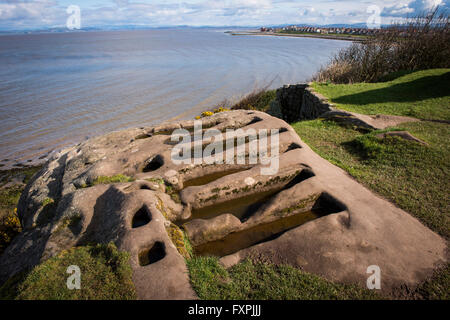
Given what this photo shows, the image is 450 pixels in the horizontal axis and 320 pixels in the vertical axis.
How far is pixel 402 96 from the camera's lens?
13.6m

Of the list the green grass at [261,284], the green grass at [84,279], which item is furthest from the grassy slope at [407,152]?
the green grass at [84,279]

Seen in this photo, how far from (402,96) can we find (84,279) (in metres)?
16.0

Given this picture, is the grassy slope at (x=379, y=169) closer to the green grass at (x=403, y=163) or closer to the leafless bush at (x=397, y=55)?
the green grass at (x=403, y=163)

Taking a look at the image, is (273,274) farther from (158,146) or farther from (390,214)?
(158,146)

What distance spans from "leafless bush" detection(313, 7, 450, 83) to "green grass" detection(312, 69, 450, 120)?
3.42 metres

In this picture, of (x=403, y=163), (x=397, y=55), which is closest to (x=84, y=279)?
(x=403, y=163)

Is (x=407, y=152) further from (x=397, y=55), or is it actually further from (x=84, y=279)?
(x=397, y=55)

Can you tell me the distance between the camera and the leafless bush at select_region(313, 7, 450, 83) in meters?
18.7

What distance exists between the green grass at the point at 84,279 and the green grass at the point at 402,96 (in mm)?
11913

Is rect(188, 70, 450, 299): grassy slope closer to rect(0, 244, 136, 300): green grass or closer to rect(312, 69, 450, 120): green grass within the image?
rect(312, 69, 450, 120): green grass

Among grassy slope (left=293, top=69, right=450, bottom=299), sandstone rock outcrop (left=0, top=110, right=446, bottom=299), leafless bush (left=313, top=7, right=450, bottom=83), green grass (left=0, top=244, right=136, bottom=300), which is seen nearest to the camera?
green grass (left=0, top=244, right=136, bottom=300)

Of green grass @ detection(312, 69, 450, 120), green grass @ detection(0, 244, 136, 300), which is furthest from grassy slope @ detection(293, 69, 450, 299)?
green grass @ detection(0, 244, 136, 300)

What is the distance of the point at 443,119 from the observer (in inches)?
413
